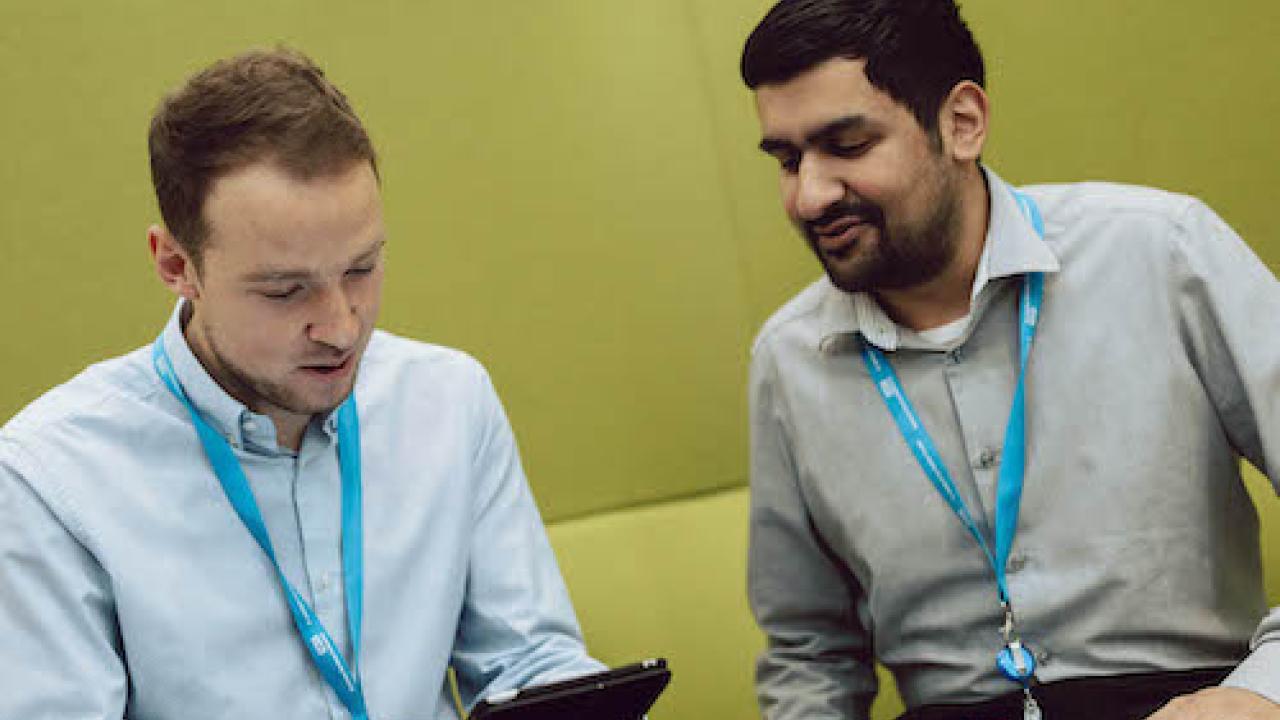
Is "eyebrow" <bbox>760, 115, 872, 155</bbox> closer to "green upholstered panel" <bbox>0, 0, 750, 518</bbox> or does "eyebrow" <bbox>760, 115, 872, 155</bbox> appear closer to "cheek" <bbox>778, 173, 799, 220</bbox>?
"cheek" <bbox>778, 173, 799, 220</bbox>

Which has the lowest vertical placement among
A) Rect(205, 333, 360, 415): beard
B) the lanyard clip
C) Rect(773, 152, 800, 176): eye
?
the lanyard clip

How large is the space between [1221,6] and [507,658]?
1.85m

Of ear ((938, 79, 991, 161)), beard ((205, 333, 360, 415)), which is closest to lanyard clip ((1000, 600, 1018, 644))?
ear ((938, 79, 991, 161))

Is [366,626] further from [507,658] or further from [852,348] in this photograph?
[852,348]

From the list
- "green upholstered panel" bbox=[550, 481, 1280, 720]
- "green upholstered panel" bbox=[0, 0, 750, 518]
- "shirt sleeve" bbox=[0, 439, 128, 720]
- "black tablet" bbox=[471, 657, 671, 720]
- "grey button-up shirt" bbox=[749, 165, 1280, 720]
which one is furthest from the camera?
"green upholstered panel" bbox=[550, 481, 1280, 720]

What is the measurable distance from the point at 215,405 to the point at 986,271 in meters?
1.05

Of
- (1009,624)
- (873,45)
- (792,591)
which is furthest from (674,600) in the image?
(873,45)

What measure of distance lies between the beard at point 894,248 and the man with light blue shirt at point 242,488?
652 millimetres

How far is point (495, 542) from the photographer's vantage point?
79.7 inches

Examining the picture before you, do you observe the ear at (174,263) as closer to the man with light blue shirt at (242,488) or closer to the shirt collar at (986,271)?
the man with light blue shirt at (242,488)

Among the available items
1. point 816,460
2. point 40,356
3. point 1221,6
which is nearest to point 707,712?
point 816,460

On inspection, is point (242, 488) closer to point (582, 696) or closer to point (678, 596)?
point (582, 696)

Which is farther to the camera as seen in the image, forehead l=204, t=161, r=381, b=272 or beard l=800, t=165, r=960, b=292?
beard l=800, t=165, r=960, b=292

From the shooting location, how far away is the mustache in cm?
202
